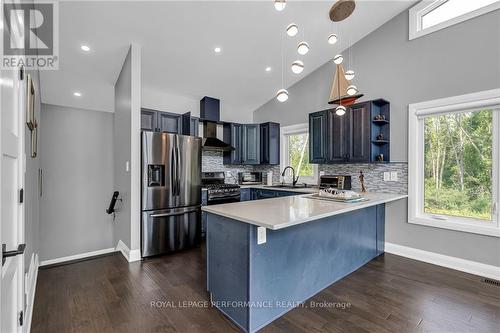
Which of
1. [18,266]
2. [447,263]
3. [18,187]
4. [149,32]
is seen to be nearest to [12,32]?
[18,187]

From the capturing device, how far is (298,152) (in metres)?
4.99

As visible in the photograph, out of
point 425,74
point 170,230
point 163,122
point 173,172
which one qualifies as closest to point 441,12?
point 425,74

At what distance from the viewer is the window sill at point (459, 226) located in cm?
271

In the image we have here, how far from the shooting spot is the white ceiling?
9.25 ft

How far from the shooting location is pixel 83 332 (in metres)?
1.80

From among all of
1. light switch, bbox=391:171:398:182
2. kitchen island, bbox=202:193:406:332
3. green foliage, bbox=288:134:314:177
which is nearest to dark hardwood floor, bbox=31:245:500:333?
kitchen island, bbox=202:193:406:332

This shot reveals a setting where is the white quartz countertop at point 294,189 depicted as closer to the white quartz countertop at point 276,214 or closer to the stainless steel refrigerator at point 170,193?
the stainless steel refrigerator at point 170,193

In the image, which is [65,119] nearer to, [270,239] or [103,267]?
[103,267]

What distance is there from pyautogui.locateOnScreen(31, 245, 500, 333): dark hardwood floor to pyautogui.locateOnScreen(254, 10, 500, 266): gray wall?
397 mm

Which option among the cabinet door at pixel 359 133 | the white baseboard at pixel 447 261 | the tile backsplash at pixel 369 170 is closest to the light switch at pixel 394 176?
the tile backsplash at pixel 369 170

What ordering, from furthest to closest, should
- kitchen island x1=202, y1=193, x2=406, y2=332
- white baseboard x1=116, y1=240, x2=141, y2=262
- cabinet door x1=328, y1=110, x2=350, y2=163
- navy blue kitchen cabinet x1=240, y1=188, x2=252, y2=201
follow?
navy blue kitchen cabinet x1=240, y1=188, x2=252, y2=201 → cabinet door x1=328, y1=110, x2=350, y2=163 → white baseboard x1=116, y1=240, x2=141, y2=262 → kitchen island x1=202, y1=193, x2=406, y2=332

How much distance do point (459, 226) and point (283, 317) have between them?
2.56 metres

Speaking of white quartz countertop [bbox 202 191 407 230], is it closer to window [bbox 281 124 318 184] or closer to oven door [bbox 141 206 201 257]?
oven door [bbox 141 206 201 257]

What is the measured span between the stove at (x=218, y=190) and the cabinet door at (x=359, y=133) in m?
2.13
